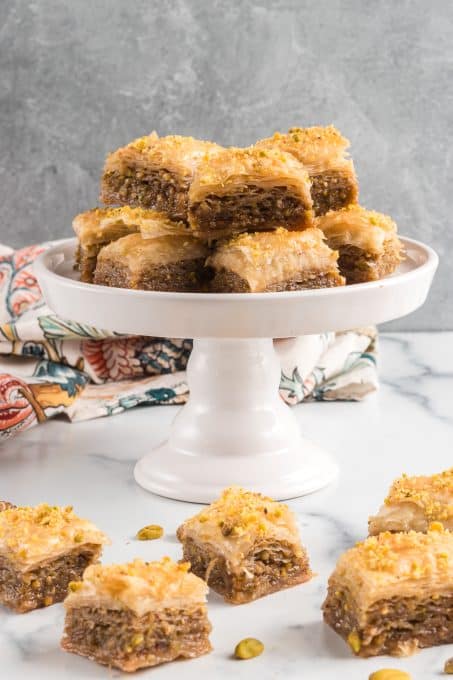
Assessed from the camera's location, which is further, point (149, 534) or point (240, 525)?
point (149, 534)

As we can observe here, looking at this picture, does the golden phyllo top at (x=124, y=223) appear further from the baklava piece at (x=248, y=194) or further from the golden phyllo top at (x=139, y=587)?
the golden phyllo top at (x=139, y=587)

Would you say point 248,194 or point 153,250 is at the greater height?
point 248,194

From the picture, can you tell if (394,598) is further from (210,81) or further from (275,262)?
(210,81)

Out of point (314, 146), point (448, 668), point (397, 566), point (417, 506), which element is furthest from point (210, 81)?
point (448, 668)

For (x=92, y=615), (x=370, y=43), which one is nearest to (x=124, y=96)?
(x=370, y=43)

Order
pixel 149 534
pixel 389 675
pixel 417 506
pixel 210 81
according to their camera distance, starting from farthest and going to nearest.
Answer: pixel 210 81, pixel 149 534, pixel 417 506, pixel 389 675

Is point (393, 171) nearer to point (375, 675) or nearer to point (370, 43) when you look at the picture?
point (370, 43)

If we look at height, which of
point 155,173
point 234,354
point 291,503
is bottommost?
point 291,503

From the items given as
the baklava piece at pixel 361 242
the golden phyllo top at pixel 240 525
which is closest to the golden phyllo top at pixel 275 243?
the baklava piece at pixel 361 242
